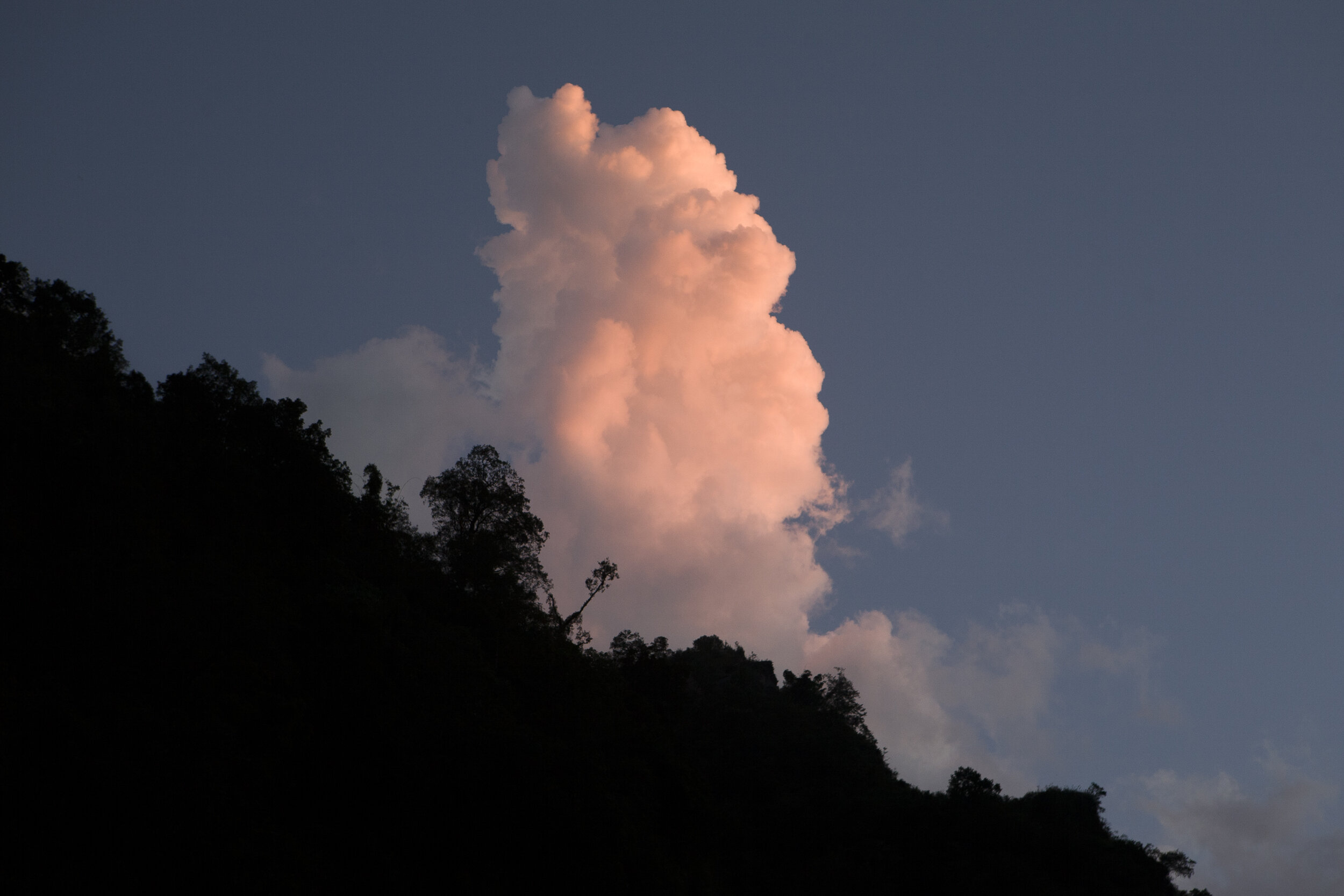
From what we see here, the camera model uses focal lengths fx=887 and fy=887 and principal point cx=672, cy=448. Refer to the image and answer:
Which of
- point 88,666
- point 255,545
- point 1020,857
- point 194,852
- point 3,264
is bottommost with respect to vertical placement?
point 194,852

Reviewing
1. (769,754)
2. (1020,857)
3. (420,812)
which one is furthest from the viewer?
(769,754)

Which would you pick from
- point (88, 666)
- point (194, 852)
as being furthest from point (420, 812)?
point (88, 666)

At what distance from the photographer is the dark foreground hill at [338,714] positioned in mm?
22906

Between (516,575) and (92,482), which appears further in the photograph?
(516,575)

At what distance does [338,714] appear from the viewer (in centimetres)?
3189

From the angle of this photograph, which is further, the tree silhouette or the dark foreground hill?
the tree silhouette

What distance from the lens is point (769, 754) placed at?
185 feet

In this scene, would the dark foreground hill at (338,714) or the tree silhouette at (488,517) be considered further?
the tree silhouette at (488,517)

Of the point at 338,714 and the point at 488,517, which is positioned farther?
the point at 488,517

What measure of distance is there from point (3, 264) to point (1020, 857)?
202 feet

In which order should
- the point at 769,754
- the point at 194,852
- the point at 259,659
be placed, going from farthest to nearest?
the point at 769,754 → the point at 259,659 → the point at 194,852

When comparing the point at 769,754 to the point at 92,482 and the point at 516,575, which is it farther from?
the point at 92,482

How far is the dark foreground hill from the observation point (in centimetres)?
2291

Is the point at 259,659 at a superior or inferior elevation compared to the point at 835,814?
inferior
